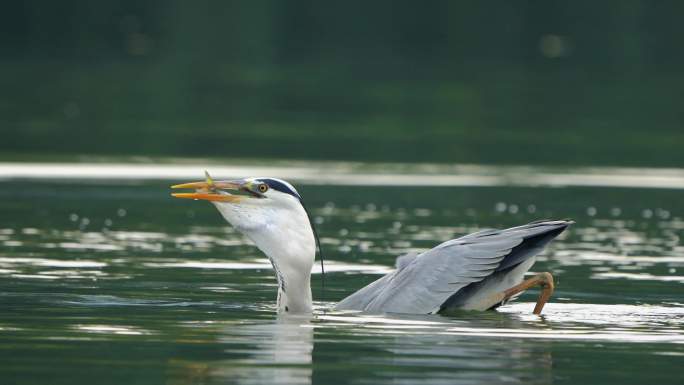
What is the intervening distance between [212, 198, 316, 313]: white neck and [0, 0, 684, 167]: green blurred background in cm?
1945

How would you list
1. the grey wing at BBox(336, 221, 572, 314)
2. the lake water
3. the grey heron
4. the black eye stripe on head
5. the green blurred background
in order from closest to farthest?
the lake water → the black eye stripe on head → the grey heron → the grey wing at BBox(336, 221, 572, 314) → the green blurred background

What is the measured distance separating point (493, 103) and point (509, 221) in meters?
28.6

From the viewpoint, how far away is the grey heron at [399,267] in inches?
677

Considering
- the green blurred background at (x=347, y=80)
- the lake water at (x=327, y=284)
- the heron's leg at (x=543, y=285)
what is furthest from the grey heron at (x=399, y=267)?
the green blurred background at (x=347, y=80)

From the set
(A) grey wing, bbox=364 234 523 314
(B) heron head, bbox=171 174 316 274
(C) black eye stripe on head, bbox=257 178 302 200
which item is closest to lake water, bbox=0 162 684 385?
(A) grey wing, bbox=364 234 523 314

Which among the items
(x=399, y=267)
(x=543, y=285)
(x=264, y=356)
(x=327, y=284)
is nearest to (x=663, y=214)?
(x=327, y=284)

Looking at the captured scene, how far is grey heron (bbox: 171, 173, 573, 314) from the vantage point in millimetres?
17203

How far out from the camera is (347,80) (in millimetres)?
64188

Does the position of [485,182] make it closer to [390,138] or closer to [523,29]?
[390,138]

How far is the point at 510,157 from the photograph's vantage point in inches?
1551

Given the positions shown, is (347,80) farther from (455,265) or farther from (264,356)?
(264,356)

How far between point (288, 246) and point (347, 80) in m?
47.0

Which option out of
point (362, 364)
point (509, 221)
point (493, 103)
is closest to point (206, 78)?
point (493, 103)

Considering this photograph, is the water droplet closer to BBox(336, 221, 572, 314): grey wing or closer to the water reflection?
BBox(336, 221, 572, 314): grey wing
